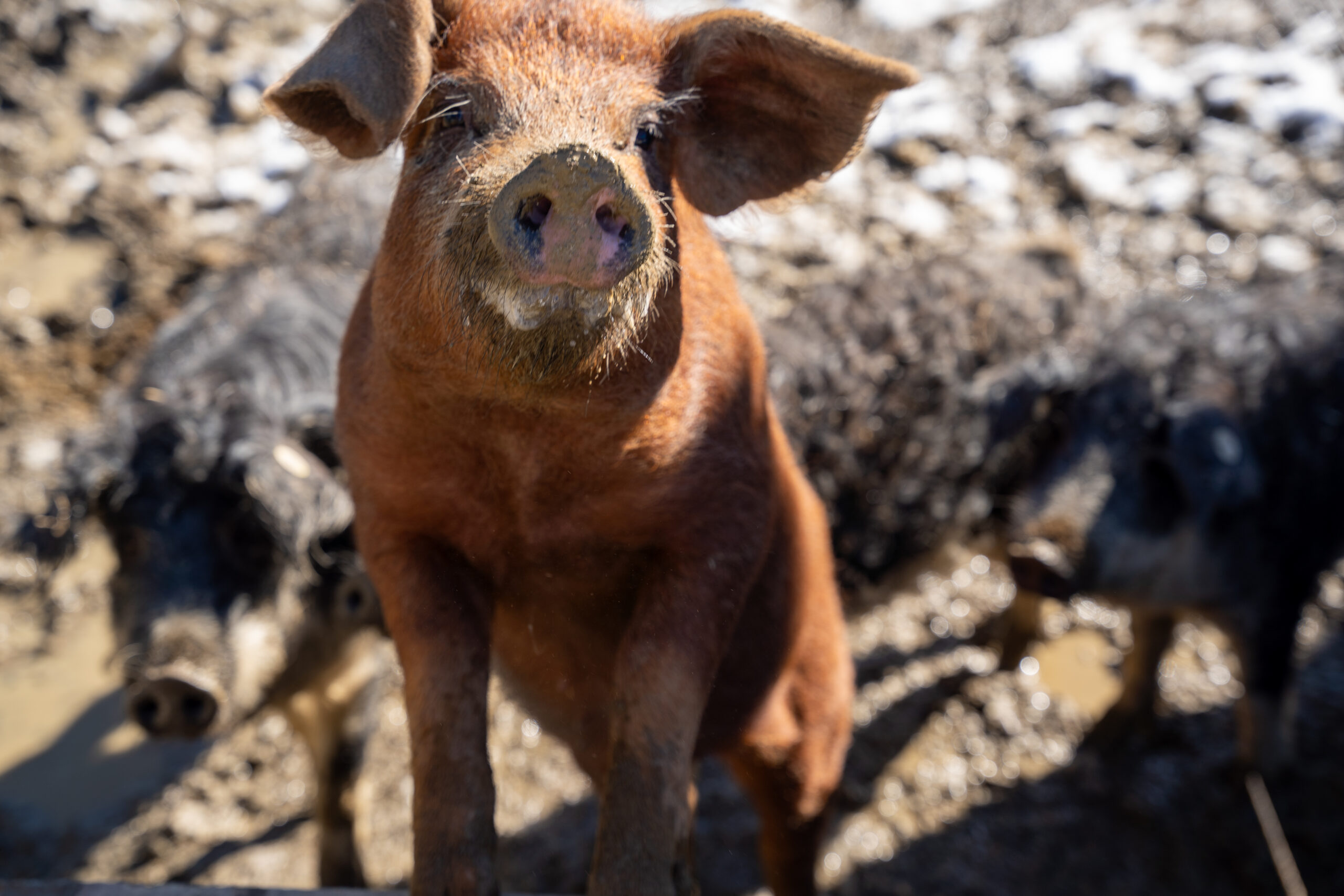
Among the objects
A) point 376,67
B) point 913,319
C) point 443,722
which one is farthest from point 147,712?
point 913,319

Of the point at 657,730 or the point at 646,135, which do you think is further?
the point at 657,730

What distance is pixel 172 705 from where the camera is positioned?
8.51 feet

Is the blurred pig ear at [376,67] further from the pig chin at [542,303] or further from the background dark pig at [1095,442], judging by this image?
the background dark pig at [1095,442]

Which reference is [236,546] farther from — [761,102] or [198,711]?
[761,102]

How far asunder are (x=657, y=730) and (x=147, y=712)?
176 cm

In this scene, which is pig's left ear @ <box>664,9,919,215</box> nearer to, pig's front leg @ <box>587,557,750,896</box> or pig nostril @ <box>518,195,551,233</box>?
pig nostril @ <box>518,195,551,233</box>

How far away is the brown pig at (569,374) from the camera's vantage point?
1.34m

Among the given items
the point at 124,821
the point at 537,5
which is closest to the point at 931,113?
the point at 537,5

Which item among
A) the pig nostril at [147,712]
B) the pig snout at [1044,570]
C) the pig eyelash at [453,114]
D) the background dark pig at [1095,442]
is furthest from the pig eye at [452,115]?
the pig snout at [1044,570]

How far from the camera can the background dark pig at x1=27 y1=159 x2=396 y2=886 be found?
264 cm

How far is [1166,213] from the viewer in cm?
589

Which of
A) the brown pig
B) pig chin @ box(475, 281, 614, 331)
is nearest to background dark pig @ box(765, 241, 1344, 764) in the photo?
the brown pig

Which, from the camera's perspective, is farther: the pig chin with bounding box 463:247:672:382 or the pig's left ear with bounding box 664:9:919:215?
the pig's left ear with bounding box 664:9:919:215

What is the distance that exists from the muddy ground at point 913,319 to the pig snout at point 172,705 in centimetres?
21
